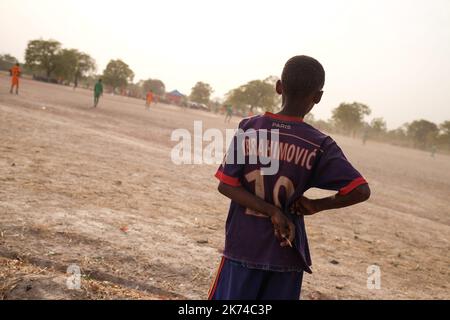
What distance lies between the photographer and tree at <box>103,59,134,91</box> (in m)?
106

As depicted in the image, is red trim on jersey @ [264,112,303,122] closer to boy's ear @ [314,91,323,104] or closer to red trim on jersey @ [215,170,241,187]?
boy's ear @ [314,91,323,104]

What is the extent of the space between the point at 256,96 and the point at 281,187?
10605 centimetres

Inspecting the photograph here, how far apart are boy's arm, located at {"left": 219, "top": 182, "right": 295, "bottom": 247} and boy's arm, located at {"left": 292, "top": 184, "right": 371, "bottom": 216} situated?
131 mm

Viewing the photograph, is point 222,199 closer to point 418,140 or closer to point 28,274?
point 28,274

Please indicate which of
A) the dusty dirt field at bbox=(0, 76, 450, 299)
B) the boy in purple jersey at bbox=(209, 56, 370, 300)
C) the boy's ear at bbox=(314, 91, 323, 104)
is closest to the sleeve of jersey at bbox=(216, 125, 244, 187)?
the boy in purple jersey at bbox=(209, 56, 370, 300)

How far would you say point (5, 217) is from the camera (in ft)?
13.2

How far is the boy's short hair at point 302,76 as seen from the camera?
1926mm

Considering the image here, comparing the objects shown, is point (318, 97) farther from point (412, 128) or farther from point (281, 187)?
point (412, 128)

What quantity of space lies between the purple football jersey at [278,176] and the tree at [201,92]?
432 feet

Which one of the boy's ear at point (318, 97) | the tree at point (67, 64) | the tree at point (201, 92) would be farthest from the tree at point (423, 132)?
the boy's ear at point (318, 97)

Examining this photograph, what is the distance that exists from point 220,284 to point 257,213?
1.45ft

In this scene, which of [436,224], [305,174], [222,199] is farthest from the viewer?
[436,224]

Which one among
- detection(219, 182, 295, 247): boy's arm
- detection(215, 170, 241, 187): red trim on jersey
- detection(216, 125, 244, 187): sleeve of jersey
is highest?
detection(216, 125, 244, 187): sleeve of jersey
